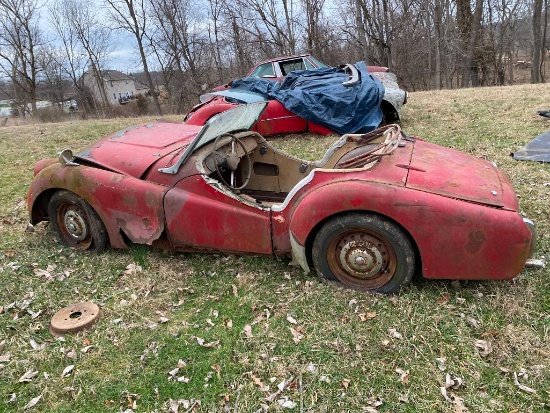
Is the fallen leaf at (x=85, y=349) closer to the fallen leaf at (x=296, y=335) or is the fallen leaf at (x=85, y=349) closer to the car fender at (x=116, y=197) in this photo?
the car fender at (x=116, y=197)

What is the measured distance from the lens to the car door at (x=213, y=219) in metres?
3.43

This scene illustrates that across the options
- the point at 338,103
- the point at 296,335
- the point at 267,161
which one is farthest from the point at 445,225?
the point at 338,103

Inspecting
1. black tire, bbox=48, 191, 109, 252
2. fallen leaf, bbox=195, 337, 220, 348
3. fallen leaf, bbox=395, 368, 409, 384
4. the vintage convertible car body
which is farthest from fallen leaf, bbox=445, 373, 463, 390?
the vintage convertible car body

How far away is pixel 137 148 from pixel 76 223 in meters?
1.01

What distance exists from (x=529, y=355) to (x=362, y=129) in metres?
6.26

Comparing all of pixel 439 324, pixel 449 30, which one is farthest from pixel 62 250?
pixel 449 30

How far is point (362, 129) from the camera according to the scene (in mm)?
8328

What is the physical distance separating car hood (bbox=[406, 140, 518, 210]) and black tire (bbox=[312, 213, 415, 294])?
0.41m

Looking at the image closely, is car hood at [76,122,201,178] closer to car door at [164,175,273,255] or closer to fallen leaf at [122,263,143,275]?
car door at [164,175,273,255]

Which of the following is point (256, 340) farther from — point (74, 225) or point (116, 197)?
point (74, 225)

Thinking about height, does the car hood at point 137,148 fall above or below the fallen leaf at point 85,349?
above

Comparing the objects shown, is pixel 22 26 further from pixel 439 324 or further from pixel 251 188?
pixel 439 324

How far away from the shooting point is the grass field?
2.49 m

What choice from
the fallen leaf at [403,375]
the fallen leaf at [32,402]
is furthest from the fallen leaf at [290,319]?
the fallen leaf at [32,402]
